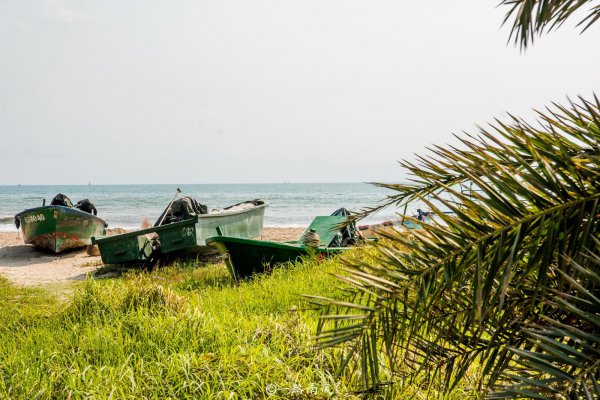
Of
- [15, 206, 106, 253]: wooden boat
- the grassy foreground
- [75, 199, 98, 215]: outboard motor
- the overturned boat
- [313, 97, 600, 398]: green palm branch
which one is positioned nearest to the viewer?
[313, 97, 600, 398]: green palm branch

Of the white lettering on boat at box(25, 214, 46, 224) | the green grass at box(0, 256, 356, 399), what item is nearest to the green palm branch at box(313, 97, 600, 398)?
the green grass at box(0, 256, 356, 399)

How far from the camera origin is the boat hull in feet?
27.8

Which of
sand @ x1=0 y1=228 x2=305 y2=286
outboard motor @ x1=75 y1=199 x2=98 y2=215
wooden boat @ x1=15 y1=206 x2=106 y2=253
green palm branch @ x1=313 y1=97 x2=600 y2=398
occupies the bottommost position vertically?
sand @ x1=0 y1=228 x2=305 y2=286

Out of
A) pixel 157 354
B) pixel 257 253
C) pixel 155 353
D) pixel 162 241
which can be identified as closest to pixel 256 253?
pixel 257 253

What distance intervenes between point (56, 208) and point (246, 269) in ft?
30.7

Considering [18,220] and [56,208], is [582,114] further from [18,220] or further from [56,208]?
[18,220]

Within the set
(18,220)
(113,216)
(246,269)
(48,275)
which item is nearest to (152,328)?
(246,269)

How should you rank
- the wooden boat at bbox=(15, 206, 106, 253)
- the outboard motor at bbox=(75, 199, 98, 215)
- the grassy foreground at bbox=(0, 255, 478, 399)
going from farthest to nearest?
1. the outboard motor at bbox=(75, 199, 98, 215)
2. the wooden boat at bbox=(15, 206, 106, 253)
3. the grassy foreground at bbox=(0, 255, 478, 399)

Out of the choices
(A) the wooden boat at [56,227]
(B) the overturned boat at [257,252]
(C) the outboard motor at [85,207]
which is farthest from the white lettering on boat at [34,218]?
(B) the overturned boat at [257,252]

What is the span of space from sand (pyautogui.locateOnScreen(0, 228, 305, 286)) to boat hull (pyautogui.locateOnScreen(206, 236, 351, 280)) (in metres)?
3.24

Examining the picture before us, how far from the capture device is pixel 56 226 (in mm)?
15445

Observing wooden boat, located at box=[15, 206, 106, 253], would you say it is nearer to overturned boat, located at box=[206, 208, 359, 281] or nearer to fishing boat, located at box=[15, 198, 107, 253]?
fishing boat, located at box=[15, 198, 107, 253]

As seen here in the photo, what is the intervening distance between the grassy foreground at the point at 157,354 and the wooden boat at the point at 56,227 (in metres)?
11.0

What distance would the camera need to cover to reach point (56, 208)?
15.5 meters
